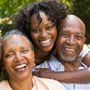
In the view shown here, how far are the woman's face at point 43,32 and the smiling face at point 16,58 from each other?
1.79 feet

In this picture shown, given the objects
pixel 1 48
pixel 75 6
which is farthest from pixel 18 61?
pixel 75 6

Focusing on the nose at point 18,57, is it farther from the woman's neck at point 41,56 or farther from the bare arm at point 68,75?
the woman's neck at point 41,56

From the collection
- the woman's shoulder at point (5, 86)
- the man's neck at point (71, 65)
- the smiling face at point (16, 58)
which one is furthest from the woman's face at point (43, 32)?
the woman's shoulder at point (5, 86)

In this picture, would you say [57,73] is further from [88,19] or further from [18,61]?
[88,19]

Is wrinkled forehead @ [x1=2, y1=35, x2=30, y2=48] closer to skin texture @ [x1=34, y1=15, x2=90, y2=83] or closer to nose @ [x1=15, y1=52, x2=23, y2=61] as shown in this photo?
nose @ [x1=15, y1=52, x2=23, y2=61]

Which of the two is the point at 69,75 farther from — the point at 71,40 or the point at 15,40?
the point at 15,40

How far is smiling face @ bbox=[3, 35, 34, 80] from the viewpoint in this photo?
2240 mm

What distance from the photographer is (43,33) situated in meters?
2.85

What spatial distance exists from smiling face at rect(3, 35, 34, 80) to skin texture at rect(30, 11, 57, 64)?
21.5 inches

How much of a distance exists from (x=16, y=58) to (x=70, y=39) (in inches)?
39.2

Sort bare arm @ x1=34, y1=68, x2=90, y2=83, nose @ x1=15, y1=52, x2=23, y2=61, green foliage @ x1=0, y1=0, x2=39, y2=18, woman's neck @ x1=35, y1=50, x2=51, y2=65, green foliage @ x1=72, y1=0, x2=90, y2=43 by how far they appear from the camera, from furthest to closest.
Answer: green foliage @ x1=72, y1=0, x2=90, y2=43
green foliage @ x1=0, y1=0, x2=39, y2=18
woman's neck @ x1=35, y1=50, x2=51, y2=65
bare arm @ x1=34, y1=68, x2=90, y2=83
nose @ x1=15, y1=52, x2=23, y2=61

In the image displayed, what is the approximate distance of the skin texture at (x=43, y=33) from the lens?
2.86m

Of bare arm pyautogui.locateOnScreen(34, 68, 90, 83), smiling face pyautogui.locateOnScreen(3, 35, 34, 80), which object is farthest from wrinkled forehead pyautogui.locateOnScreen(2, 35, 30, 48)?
bare arm pyautogui.locateOnScreen(34, 68, 90, 83)

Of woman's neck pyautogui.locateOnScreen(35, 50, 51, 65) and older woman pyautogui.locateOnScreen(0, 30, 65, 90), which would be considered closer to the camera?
older woman pyautogui.locateOnScreen(0, 30, 65, 90)
